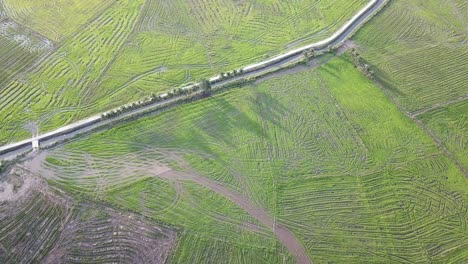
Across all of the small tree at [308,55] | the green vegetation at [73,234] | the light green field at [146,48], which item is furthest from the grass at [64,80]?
the small tree at [308,55]

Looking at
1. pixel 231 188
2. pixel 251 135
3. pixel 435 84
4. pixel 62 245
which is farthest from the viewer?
pixel 435 84

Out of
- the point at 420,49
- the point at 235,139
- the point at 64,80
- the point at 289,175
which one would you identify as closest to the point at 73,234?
the point at 235,139

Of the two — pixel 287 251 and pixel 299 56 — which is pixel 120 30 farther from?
pixel 287 251

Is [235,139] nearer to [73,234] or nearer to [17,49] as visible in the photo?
[73,234]

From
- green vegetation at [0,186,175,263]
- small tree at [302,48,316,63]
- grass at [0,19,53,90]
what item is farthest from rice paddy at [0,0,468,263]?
small tree at [302,48,316,63]

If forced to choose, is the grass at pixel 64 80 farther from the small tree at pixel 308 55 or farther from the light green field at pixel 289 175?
the small tree at pixel 308 55

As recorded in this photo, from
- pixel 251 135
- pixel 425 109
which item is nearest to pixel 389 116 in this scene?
pixel 425 109
